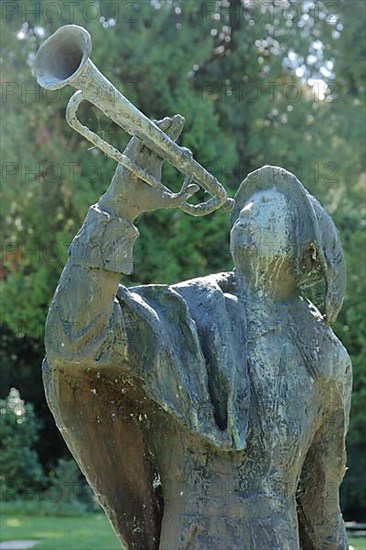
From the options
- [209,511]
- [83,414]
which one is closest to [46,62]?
[83,414]

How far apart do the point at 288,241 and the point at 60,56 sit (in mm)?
944

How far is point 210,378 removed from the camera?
369 cm

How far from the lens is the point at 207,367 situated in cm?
370

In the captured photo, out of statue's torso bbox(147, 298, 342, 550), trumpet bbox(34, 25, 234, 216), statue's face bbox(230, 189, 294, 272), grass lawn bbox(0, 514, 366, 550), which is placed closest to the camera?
trumpet bbox(34, 25, 234, 216)

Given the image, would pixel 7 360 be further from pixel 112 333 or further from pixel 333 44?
pixel 112 333

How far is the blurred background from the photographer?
47.1 ft

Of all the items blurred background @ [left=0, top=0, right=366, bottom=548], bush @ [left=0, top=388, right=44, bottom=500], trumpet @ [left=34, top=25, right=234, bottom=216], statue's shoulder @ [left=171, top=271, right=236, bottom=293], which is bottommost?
bush @ [left=0, top=388, right=44, bottom=500]

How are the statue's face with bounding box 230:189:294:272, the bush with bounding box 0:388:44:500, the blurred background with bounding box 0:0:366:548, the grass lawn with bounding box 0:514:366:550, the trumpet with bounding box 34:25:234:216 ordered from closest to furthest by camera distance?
1. the trumpet with bounding box 34:25:234:216
2. the statue's face with bounding box 230:189:294:272
3. the grass lawn with bounding box 0:514:366:550
4. the blurred background with bounding box 0:0:366:548
5. the bush with bounding box 0:388:44:500

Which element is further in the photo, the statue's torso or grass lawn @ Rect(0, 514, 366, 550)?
grass lawn @ Rect(0, 514, 366, 550)

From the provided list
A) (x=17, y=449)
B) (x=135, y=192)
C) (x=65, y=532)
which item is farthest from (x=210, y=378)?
(x=17, y=449)

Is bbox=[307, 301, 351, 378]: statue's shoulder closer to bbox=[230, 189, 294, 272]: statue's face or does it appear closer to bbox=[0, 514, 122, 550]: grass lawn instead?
bbox=[230, 189, 294, 272]: statue's face

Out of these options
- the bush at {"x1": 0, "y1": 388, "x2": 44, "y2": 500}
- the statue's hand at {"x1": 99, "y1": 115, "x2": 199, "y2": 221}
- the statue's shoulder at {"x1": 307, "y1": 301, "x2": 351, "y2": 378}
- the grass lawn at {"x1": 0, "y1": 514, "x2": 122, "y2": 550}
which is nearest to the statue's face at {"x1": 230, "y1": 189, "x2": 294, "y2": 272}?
the statue's shoulder at {"x1": 307, "y1": 301, "x2": 351, "y2": 378}

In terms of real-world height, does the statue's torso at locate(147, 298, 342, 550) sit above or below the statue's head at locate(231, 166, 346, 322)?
below

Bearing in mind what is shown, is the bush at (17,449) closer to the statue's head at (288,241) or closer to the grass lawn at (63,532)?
the grass lawn at (63,532)
